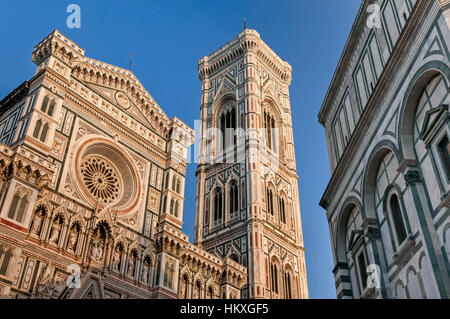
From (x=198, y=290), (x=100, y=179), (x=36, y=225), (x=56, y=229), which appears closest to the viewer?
(x=36, y=225)

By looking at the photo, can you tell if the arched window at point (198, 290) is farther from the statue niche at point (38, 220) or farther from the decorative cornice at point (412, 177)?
the decorative cornice at point (412, 177)

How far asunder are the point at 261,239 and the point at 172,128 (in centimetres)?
1068

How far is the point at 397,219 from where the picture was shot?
1148 cm

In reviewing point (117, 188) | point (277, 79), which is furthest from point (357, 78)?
point (277, 79)

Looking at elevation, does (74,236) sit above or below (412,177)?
above

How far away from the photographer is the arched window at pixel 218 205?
3541cm

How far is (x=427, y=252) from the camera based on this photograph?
30.9 feet

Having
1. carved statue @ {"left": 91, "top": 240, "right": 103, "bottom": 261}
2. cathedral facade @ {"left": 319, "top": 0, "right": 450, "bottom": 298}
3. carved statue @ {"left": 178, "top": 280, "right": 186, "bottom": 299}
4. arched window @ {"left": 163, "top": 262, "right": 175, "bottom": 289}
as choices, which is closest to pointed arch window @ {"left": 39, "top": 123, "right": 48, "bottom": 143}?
carved statue @ {"left": 91, "top": 240, "right": 103, "bottom": 261}

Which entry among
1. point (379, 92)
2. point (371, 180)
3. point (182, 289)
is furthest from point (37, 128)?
point (379, 92)

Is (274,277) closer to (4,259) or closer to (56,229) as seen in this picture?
(56,229)

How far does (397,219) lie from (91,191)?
1387 centimetres

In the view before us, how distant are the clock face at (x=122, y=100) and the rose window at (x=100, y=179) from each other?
3555 mm

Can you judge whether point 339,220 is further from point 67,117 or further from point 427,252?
point 67,117
